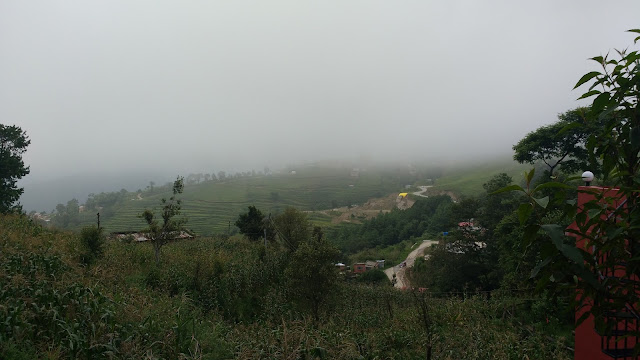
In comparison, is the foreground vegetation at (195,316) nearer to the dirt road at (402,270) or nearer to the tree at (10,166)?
the tree at (10,166)

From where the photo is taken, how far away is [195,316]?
19.9 ft

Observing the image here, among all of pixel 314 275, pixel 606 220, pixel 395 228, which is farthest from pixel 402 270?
pixel 606 220

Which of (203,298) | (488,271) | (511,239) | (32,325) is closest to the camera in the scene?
(32,325)

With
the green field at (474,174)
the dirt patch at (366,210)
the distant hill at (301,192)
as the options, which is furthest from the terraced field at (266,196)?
the green field at (474,174)

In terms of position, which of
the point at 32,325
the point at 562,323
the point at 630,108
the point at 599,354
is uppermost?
the point at 630,108

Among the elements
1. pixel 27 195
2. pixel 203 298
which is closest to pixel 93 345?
pixel 203 298

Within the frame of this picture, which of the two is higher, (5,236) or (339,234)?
(5,236)

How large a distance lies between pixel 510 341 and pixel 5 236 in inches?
449

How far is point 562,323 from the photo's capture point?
9227mm

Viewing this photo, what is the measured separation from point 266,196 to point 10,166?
66731 millimetres

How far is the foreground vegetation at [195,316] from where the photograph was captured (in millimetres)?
3791

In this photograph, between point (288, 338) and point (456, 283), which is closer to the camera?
point (288, 338)

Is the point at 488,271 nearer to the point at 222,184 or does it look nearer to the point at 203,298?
the point at 203,298

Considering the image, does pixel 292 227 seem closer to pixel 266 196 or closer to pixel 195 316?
pixel 195 316
